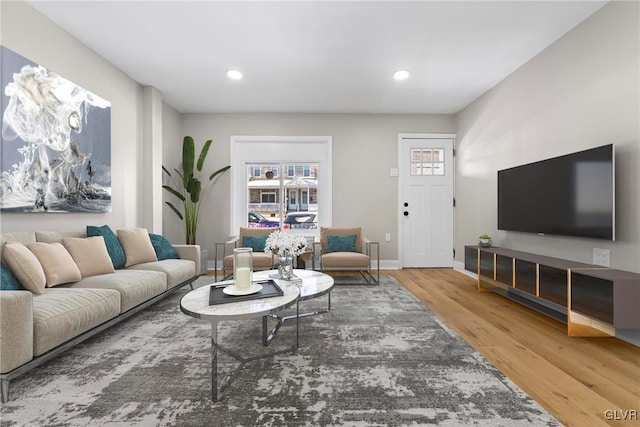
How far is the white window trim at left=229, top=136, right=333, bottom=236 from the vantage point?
4957 mm

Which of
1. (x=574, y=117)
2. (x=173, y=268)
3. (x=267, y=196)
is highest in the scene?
(x=574, y=117)

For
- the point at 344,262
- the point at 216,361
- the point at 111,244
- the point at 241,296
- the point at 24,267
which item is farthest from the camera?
the point at 344,262

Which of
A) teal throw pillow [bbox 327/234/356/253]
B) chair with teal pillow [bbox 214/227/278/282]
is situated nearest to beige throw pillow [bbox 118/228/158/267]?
chair with teal pillow [bbox 214/227/278/282]

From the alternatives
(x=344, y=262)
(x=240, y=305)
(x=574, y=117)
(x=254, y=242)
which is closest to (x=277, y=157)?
(x=254, y=242)

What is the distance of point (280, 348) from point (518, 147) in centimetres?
349

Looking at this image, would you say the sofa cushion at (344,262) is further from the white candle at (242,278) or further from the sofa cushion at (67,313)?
the sofa cushion at (67,313)

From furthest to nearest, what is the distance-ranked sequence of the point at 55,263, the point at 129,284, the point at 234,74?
the point at 234,74 → the point at 129,284 → the point at 55,263

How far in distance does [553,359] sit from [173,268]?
3.26 metres

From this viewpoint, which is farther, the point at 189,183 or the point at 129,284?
the point at 189,183

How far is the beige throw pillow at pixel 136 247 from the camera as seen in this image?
9.78 feet

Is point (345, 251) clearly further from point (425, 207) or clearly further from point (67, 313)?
point (67, 313)

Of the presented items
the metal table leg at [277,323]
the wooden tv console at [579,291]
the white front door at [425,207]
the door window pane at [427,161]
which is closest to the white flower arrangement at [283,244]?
the metal table leg at [277,323]

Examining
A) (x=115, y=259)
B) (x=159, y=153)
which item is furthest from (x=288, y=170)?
(x=115, y=259)

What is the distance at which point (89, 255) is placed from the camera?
2.47m
